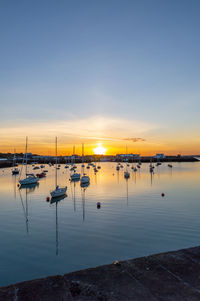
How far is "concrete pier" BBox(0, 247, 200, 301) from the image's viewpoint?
6.62 metres

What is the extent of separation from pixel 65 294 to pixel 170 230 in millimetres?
14629

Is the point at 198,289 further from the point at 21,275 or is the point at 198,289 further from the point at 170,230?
the point at 170,230

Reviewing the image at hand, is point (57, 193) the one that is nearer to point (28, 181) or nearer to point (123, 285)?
point (28, 181)

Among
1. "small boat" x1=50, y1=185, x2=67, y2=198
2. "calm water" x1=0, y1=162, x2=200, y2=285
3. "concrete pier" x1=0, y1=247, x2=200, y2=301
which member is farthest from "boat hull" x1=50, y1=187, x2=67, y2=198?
"concrete pier" x1=0, y1=247, x2=200, y2=301

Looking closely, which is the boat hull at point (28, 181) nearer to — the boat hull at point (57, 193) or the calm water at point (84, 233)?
the boat hull at point (57, 193)

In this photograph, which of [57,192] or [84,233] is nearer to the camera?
[84,233]

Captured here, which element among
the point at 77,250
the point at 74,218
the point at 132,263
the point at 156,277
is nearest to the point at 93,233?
the point at 77,250

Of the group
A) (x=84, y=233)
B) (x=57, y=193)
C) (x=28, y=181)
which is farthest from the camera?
(x=28, y=181)

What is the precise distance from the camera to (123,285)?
719cm

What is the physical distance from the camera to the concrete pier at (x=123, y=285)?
6.62 metres

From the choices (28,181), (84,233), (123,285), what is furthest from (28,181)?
(123,285)

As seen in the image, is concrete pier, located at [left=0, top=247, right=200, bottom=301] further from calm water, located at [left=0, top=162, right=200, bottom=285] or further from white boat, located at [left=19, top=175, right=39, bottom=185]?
white boat, located at [left=19, top=175, right=39, bottom=185]

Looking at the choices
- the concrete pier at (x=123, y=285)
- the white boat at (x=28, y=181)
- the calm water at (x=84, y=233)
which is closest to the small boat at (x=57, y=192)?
the calm water at (x=84, y=233)

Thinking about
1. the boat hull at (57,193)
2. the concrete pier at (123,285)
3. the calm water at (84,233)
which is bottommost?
the calm water at (84,233)
